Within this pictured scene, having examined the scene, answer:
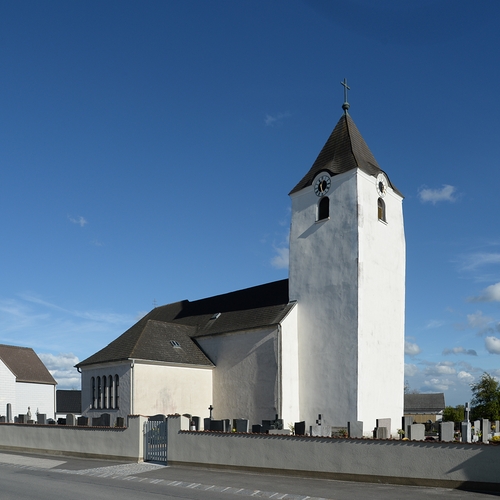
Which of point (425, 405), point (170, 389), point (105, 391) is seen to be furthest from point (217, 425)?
point (425, 405)

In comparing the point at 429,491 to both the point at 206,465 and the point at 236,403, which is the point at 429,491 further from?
the point at 236,403

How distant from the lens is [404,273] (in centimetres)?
3281

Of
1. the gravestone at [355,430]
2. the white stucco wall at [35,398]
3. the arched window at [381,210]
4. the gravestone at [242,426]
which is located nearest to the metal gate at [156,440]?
the gravestone at [242,426]

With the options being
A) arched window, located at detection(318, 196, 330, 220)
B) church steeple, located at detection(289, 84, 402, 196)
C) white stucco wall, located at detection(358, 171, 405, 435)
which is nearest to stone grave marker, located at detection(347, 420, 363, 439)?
white stucco wall, located at detection(358, 171, 405, 435)

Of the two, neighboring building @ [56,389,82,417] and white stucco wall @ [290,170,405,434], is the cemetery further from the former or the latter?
neighboring building @ [56,389,82,417]

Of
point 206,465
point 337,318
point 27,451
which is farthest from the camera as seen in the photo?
point 337,318

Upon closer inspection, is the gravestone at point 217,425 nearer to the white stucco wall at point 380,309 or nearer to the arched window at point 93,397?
the white stucco wall at point 380,309

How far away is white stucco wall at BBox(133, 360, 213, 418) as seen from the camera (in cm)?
3160

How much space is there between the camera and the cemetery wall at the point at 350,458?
14016 mm

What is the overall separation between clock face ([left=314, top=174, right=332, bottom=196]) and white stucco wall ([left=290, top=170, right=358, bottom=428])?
1.11 ft

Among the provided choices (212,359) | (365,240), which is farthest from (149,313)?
(365,240)

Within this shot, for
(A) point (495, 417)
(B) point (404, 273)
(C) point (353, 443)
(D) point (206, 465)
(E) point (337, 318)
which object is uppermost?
(B) point (404, 273)

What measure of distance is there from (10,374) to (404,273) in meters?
37.2

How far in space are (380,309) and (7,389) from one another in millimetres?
36555
